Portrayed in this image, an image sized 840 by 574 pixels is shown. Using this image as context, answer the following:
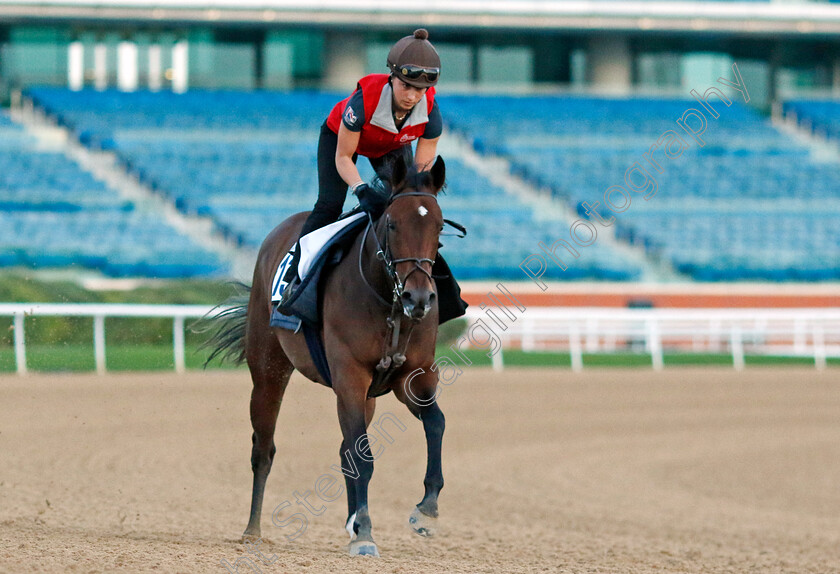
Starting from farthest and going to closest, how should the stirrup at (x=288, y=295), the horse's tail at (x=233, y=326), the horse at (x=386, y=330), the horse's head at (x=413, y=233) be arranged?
the horse's tail at (x=233, y=326), the stirrup at (x=288, y=295), the horse at (x=386, y=330), the horse's head at (x=413, y=233)

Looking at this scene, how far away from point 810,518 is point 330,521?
3050 millimetres

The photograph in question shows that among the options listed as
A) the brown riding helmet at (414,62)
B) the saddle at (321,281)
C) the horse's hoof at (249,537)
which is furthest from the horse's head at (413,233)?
the horse's hoof at (249,537)

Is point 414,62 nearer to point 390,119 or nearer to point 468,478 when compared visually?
point 390,119

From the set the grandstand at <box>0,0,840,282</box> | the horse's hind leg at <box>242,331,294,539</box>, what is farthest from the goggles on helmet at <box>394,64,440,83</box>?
the grandstand at <box>0,0,840,282</box>

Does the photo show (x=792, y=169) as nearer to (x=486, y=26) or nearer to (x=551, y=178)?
(x=551, y=178)

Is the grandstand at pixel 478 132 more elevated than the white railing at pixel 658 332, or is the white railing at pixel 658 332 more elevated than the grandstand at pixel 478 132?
the grandstand at pixel 478 132

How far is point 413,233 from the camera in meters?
4.68

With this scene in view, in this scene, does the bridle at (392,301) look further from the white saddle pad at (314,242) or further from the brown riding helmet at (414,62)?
the brown riding helmet at (414,62)

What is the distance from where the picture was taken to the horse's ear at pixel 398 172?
4867 millimetres

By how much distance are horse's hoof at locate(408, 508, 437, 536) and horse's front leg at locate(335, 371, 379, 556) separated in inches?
7.8

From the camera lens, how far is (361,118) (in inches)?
206

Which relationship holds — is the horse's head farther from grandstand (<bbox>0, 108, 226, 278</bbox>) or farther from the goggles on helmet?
grandstand (<bbox>0, 108, 226, 278</bbox>)

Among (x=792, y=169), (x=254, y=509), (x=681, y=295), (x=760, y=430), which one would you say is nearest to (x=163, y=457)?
(x=254, y=509)

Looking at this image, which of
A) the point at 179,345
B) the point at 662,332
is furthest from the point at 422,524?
the point at 662,332
